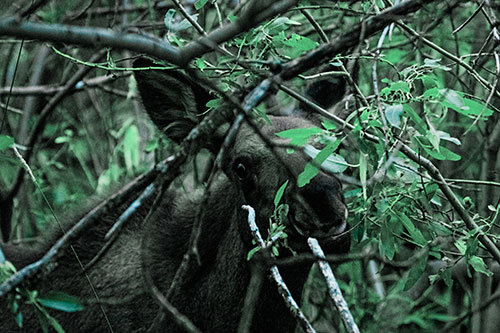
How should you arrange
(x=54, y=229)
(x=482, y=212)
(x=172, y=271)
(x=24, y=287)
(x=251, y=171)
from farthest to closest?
(x=482, y=212), (x=54, y=229), (x=172, y=271), (x=251, y=171), (x=24, y=287)

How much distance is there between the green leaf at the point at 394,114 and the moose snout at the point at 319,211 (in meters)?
0.68

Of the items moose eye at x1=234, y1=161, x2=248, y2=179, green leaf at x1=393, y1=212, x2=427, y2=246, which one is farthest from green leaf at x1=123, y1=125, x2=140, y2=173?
green leaf at x1=393, y1=212, x2=427, y2=246

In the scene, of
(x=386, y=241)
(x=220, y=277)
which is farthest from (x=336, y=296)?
(x=220, y=277)

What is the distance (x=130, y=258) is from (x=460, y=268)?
7.99ft

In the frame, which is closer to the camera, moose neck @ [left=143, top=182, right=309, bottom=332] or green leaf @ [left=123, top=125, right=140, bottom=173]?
moose neck @ [left=143, top=182, right=309, bottom=332]

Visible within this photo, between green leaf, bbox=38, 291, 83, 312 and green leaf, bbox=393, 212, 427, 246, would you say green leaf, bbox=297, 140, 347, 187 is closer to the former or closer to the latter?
green leaf, bbox=393, 212, 427, 246

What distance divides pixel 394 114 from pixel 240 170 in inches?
51.9

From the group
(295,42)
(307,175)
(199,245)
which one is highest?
(295,42)

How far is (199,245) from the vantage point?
4375 mm

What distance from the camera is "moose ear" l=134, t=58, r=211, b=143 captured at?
4.09 metres

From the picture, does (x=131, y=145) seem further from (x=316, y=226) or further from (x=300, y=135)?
(x=300, y=135)

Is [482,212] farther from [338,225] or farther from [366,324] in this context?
[338,225]

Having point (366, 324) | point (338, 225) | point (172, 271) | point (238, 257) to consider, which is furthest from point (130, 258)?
point (366, 324)

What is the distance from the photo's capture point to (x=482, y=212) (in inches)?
205
